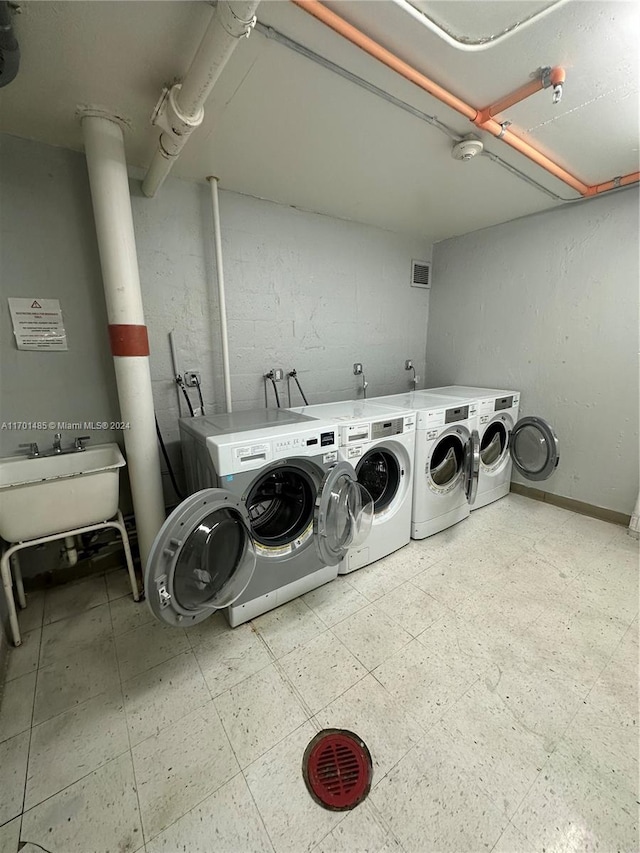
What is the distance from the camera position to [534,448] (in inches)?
101

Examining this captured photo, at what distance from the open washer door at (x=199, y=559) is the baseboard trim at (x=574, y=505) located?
8.53 ft

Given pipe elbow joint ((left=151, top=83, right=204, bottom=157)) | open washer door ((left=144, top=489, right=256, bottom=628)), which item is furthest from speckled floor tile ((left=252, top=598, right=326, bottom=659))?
pipe elbow joint ((left=151, top=83, right=204, bottom=157))

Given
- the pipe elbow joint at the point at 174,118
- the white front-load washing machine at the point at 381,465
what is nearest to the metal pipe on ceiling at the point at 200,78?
the pipe elbow joint at the point at 174,118

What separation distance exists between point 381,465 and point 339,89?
1.84m

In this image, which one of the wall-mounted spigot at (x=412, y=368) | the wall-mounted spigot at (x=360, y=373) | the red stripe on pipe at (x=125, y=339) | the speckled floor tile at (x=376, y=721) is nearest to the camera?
the speckled floor tile at (x=376, y=721)

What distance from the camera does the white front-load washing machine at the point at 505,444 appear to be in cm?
244

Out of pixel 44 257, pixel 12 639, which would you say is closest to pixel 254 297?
pixel 44 257

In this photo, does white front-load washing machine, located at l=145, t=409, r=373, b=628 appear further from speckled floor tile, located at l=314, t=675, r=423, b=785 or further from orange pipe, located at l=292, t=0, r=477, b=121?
orange pipe, located at l=292, t=0, r=477, b=121

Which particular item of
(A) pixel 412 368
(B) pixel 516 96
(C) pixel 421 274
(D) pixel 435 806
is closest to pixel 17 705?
(D) pixel 435 806

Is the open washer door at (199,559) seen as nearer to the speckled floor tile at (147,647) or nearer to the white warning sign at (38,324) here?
the speckled floor tile at (147,647)

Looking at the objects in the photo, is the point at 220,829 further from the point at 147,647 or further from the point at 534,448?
the point at 534,448

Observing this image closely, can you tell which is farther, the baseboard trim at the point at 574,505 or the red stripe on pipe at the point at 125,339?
the baseboard trim at the point at 574,505

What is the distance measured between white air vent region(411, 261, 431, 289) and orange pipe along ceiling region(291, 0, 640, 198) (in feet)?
4.35

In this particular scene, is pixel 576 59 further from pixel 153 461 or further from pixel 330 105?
pixel 153 461
